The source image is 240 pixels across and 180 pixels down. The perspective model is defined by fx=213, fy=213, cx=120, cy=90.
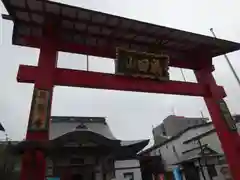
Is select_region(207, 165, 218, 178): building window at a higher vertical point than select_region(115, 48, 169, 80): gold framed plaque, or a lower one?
lower

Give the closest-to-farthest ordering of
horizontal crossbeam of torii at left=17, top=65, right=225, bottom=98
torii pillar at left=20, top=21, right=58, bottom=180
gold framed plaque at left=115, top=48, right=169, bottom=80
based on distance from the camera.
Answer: torii pillar at left=20, top=21, right=58, bottom=180
horizontal crossbeam of torii at left=17, top=65, right=225, bottom=98
gold framed plaque at left=115, top=48, right=169, bottom=80

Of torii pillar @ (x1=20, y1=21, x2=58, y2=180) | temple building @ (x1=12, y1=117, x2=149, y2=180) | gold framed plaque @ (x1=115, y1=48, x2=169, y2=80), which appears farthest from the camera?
temple building @ (x1=12, y1=117, x2=149, y2=180)

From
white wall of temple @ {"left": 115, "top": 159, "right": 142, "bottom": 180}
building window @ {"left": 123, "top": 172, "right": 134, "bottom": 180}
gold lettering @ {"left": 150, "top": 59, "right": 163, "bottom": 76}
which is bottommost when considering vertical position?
building window @ {"left": 123, "top": 172, "right": 134, "bottom": 180}

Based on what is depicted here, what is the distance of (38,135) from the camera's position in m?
5.18

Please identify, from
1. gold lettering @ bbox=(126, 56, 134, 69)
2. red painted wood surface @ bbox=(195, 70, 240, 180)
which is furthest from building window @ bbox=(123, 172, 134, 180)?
gold lettering @ bbox=(126, 56, 134, 69)

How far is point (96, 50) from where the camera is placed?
25.1 feet

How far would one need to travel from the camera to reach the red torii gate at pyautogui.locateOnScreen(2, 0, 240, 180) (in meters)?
5.74

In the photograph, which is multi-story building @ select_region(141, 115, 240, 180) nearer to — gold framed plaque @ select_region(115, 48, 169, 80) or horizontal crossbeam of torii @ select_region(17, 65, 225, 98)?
horizontal crossbeam of torii @ select_region(17, 65, 225, 98)

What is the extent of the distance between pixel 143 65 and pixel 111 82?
1439 mm

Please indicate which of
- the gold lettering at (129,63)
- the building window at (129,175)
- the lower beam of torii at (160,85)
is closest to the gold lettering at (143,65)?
the gold lettering at (129,63)

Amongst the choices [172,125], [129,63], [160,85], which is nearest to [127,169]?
[160,85]

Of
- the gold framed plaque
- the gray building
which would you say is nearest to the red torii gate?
the gold framed plaque

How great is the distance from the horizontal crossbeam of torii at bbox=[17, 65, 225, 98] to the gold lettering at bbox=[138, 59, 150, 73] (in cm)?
39

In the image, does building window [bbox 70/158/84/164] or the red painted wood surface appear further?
building window [bbox 70/158/84/164]
